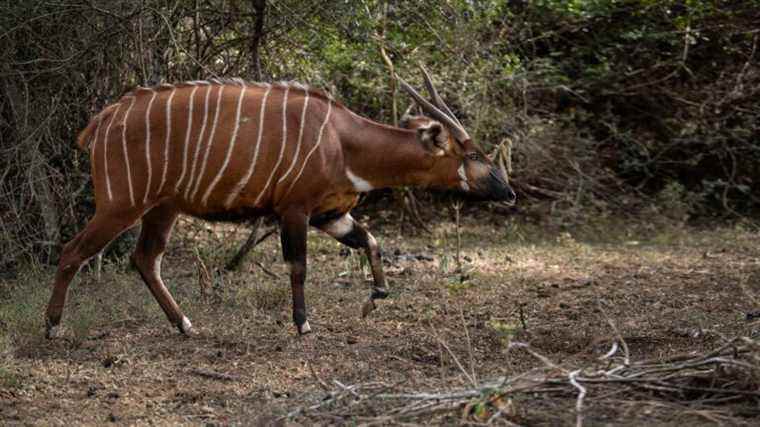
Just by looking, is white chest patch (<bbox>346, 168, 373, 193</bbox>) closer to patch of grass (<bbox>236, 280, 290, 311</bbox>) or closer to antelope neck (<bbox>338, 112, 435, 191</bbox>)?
antelope neck (<bbox>338, 112, 435, 191</bbox>)

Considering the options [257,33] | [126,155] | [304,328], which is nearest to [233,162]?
[126,155]

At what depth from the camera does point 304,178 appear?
231 inches

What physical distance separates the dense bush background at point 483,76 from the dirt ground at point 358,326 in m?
0.76

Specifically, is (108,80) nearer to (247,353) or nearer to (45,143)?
(45,143)

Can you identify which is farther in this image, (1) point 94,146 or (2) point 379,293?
(2) point 379,293

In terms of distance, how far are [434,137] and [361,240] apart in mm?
697

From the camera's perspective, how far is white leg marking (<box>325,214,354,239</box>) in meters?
6.29

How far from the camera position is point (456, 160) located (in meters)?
6.23

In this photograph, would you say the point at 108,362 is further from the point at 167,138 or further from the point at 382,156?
the point at 382,156

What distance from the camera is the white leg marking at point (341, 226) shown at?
629cm

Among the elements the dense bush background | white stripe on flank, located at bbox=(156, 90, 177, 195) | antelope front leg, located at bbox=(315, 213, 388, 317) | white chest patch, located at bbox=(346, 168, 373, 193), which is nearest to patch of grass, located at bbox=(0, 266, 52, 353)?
the dense bush background

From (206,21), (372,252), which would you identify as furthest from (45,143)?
(372,252)

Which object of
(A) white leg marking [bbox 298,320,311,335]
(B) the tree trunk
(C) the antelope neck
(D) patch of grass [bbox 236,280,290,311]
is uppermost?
(B) the tree trunk

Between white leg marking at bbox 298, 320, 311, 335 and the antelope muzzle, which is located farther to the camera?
the antelope muzzle
